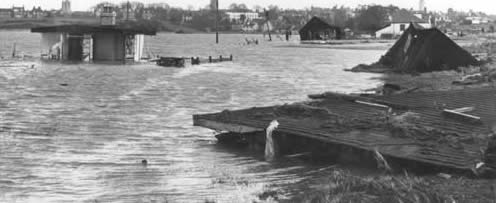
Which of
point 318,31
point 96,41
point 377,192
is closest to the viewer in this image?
point 377,192

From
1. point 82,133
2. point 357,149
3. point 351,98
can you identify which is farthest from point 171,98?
point 357,149

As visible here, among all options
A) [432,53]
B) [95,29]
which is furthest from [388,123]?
[95,29]

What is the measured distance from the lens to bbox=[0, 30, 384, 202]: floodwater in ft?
47.6

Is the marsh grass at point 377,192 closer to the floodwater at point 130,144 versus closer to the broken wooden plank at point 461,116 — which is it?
the floodwater at point 130,144

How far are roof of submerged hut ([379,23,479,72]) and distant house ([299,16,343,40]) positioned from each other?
81969 mm

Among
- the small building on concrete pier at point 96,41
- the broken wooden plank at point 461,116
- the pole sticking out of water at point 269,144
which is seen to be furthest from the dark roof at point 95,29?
the broken wooden plank at point 461,116

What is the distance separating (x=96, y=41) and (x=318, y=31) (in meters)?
75.1

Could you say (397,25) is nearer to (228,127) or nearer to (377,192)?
(228,127)

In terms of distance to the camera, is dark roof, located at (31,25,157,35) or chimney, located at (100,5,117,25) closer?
dark roof, located at (31,25,157,35)

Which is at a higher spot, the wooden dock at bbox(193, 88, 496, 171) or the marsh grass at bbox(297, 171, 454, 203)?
the wooden dock at bbox(193, 88, 496, 171)

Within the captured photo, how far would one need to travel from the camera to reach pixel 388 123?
17.6 meters

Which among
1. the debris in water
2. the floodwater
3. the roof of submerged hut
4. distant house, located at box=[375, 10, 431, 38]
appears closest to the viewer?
the floodwater

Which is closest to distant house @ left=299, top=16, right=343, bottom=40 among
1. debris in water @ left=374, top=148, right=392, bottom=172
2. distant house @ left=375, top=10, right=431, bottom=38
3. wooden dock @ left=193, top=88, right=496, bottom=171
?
distant house @ left=375, top=10, right=431, bottom=38

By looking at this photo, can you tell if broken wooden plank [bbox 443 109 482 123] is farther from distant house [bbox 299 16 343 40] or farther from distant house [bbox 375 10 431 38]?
distant house [bbox 375 10 431 38]
